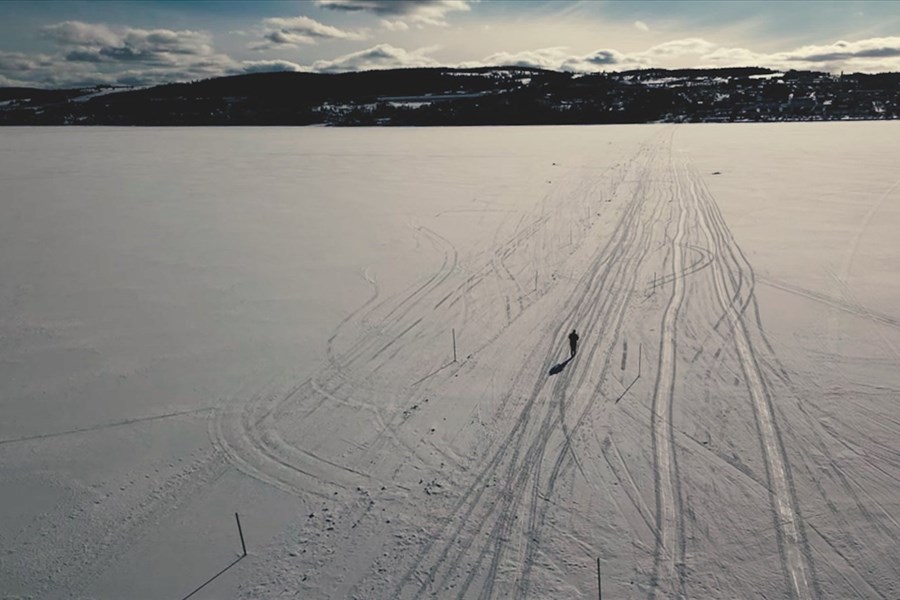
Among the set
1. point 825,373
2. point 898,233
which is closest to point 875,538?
point 825,373

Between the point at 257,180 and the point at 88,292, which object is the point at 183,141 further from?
the point at 88,292

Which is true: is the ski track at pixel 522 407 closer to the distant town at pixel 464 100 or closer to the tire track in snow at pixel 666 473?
the tire track in snow at pixel 666 473

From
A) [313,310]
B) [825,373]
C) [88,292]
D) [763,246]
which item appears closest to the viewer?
[825,373]

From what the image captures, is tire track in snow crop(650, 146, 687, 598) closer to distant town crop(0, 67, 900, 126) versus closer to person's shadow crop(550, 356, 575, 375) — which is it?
person's shadow crop(550, 356, 575, 375)

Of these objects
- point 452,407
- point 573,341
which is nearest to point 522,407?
point 452,407

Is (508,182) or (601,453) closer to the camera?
(601,453)

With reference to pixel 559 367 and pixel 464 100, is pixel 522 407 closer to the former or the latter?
pixel 559 367
